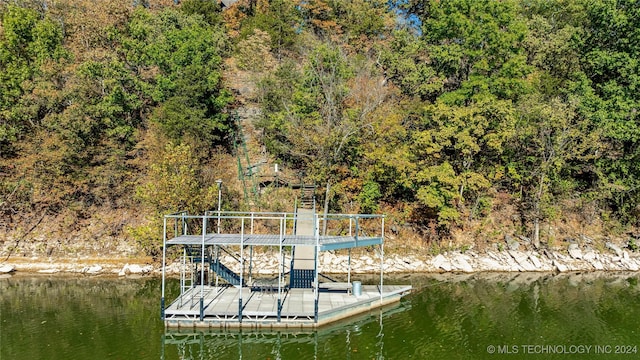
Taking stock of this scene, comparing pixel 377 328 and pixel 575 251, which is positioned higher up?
pixel 575 251

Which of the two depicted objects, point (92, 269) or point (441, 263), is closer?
point (92, 269)

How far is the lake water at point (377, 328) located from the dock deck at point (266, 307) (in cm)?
40

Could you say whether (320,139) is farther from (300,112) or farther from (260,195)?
(260,195)

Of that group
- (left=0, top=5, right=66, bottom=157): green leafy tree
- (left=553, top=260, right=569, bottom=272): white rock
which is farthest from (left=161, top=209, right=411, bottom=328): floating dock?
(left=0, top=5, right=66, bottom=157): green leafy tree

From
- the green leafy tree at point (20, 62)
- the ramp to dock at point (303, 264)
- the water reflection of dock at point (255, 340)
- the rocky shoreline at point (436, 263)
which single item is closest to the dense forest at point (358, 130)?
the green leafy tree at point (20, 62)

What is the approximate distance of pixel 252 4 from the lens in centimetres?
5300

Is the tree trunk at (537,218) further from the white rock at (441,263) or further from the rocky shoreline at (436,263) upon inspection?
the white rock at (441,263)

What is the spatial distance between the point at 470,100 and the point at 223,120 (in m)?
20.4

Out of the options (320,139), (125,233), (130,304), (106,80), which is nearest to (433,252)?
(320,139)

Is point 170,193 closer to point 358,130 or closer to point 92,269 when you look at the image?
point 92,269

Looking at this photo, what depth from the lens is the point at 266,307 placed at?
17.9 metres

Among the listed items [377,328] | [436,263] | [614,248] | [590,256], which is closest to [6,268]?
[377,328]

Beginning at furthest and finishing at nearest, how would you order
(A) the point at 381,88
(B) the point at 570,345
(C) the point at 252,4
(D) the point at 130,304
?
1. (C) the point at 252,4
2. (A) the point at 381,88
3. (D) the point at 130,304
4. (B) the point at 570,345

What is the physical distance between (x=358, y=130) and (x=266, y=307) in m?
16.0
